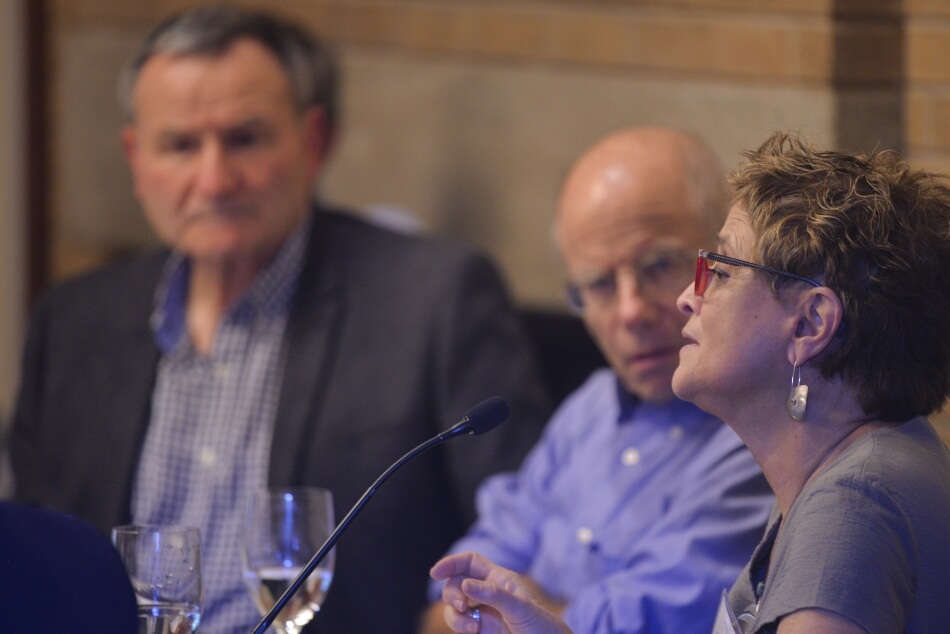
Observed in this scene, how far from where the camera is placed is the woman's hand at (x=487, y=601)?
52.0 inches

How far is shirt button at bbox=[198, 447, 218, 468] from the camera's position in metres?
2.44

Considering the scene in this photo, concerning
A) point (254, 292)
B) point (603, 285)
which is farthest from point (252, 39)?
point (603, 285)

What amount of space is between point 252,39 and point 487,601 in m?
1.62

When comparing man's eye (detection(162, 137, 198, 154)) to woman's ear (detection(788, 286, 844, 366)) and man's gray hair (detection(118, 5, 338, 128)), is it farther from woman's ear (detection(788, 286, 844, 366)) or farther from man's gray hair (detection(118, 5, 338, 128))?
woman's ear (detection(788, 286, 844, 366))

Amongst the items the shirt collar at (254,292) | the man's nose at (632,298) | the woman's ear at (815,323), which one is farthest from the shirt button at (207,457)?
the woman's ear at (815,323)

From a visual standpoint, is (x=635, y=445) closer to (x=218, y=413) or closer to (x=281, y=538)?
(x=281, y=538)

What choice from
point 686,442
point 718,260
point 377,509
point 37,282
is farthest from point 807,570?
point 37,282

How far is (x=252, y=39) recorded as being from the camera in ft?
8.52

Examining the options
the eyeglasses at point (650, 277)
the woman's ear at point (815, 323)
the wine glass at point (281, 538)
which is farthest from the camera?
the eyeglasses at point (650, 277)

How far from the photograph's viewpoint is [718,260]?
1327 millimetres

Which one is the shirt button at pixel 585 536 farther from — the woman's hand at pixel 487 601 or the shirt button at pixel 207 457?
the shirt button at pixel 207 457

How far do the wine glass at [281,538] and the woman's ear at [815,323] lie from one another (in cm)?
67

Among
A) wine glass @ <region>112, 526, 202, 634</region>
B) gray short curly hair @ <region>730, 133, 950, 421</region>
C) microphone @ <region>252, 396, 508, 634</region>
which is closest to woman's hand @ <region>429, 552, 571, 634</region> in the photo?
microphone @ <region>252, 396, 508, 634</region>

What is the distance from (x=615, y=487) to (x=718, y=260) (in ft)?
2.27
